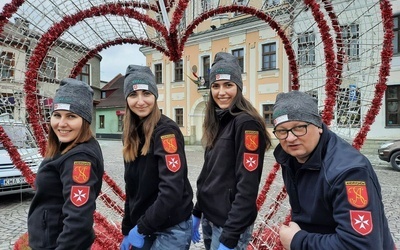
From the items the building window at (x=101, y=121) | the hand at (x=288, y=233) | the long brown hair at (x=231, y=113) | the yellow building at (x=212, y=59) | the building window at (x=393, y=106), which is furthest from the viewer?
the building window at (x=101, y=121)

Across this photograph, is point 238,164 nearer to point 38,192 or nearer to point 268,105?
point 38,192

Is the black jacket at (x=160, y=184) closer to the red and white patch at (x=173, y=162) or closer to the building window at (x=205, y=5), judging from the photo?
the red and white patch at (x=173, y=162)

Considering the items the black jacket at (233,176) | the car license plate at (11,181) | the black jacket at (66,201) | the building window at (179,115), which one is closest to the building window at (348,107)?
the black jacket at (233,176)

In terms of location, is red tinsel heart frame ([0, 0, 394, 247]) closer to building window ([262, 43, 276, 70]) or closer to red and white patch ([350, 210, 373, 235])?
red and white patch ([350, 210, 373, 235])

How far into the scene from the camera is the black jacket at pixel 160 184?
1982 mm

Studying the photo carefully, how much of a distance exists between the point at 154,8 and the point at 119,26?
1.45ft

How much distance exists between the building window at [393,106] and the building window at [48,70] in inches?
590

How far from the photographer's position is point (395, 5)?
14.3 meters

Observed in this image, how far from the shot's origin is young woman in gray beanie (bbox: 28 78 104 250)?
5.58 ft

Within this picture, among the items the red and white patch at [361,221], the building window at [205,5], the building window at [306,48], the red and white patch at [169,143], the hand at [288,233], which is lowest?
the hand at [288,233]

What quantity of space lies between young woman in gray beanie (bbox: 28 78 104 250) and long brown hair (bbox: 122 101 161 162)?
0.28m

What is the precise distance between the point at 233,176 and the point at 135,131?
2.38ft

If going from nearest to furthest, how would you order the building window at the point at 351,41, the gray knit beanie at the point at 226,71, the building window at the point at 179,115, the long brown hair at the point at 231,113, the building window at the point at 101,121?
1. the long brown hair at the point at 231,113
2. the gray knit beanie at the point at 226,71
3. the building window at the point at 351,41
4. the building window at the point at 179,115
5. the building window at the point at 101,121

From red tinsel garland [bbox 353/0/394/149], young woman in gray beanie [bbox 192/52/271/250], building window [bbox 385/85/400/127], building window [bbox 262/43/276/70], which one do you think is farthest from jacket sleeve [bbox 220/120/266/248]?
building window [bbox 262/43/276/70]
